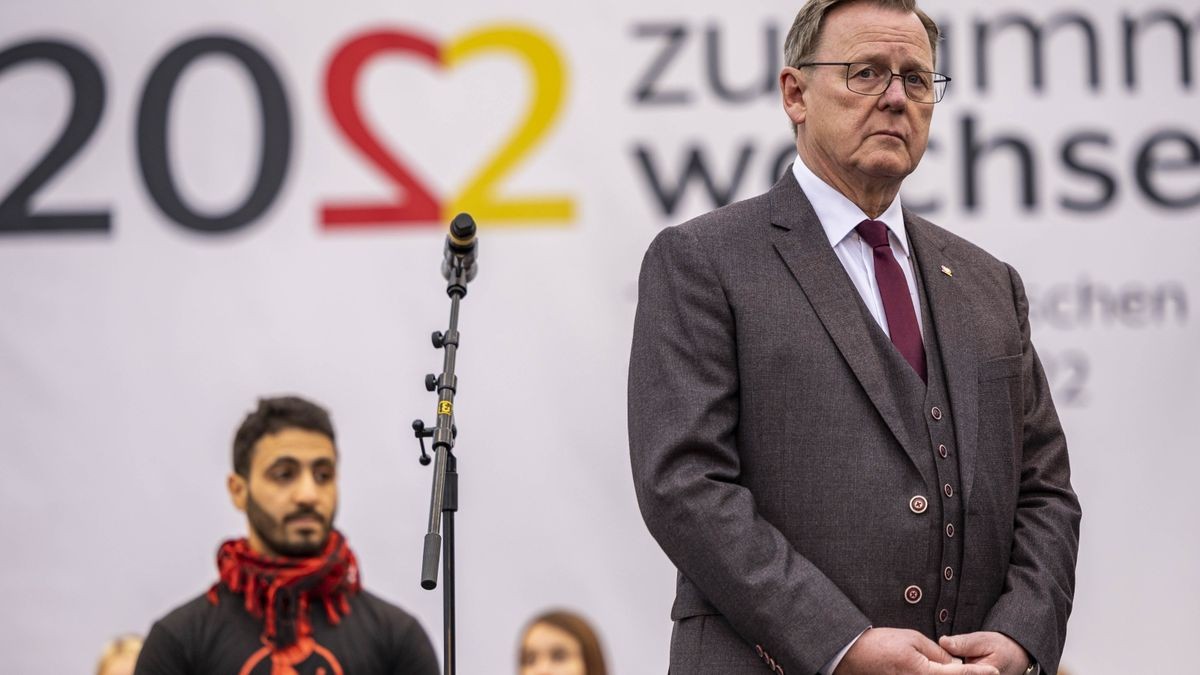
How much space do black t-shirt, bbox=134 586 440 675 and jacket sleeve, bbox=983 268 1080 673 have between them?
1.94 m

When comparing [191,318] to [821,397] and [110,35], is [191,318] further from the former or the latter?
[821,397]

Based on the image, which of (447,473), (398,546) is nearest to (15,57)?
(398,546)

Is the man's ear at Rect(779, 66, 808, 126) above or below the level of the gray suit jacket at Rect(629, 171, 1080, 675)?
above

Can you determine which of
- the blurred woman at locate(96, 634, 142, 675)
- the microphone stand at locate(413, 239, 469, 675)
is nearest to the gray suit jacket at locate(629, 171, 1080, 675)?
the microphone stand at locate(413, 239, 469, 675)

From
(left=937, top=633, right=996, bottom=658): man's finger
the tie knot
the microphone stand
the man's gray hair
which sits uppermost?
the man's gray hair

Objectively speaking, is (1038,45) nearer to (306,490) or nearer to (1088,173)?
(1088,173)

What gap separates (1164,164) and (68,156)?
10.6 feet

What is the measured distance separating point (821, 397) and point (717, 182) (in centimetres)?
239

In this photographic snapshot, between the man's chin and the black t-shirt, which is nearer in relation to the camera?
the black t-shirt

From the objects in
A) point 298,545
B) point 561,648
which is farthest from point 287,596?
point 561,648

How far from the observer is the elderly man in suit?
2041 millimetres

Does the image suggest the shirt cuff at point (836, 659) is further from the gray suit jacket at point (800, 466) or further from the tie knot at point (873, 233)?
the tie knot at point (873, 233)

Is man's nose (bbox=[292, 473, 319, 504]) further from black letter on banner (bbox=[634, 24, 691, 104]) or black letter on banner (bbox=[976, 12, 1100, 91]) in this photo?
black letter on banner (bbox=[976, 12, 1100, 91])

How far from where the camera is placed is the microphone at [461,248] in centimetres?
256
